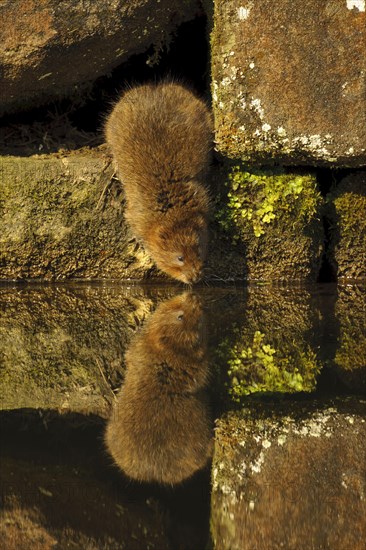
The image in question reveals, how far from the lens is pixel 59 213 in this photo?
6250mm

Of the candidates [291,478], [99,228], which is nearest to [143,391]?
[291,478]

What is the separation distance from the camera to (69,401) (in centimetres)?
362

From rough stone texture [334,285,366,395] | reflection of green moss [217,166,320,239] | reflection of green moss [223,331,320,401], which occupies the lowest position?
reflection of green moss [223,331,320,401]

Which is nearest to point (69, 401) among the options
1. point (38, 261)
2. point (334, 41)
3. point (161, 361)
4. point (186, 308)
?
point (161, 361)

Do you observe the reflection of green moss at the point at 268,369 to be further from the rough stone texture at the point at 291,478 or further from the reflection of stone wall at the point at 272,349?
the rough stone texture at the point at 291,478

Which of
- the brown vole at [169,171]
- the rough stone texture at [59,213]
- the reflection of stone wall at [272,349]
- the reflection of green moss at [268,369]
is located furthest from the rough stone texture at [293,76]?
the reflection of green moss at [268,369]

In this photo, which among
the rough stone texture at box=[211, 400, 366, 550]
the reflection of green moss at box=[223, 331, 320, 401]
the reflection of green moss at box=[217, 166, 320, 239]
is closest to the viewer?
the rough stone texture at box=[211, 400, 366, 550]

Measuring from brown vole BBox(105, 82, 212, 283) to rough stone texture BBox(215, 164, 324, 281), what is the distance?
32 centimetres

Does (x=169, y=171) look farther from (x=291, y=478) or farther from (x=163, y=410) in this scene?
(x=291, y=478)

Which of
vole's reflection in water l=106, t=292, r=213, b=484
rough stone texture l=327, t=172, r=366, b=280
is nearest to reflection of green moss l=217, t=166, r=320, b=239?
rough stone texture l=327, t=172, r=366, b=280

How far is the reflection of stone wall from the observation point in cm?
375

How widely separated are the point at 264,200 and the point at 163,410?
308cm

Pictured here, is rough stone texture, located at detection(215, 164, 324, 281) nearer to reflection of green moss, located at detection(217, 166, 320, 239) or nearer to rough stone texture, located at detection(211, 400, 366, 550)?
reflection of green moss, located at detection(217, 166, 320, 239)

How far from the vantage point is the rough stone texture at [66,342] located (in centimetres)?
371
